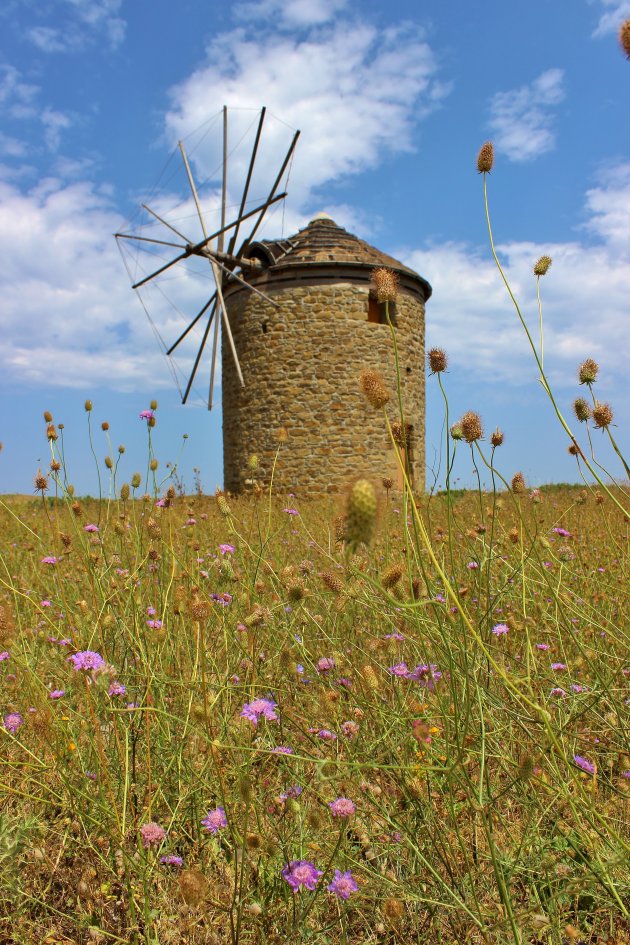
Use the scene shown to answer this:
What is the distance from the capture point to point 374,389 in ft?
5.27

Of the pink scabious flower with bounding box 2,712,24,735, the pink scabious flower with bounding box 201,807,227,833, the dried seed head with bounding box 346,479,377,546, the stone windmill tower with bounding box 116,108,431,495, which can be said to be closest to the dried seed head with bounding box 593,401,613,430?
the dried seed head with bounding box 346,479,377,546

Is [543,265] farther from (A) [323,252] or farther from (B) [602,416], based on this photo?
(A) [323,252]

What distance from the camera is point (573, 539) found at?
15.2 feet

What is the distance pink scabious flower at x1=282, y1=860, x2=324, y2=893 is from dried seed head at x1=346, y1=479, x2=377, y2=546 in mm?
735

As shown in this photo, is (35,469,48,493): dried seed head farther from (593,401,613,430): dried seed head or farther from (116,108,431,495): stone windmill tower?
(116,108,431,495): stone windmill tower

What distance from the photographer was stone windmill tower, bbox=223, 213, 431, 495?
13.2 m

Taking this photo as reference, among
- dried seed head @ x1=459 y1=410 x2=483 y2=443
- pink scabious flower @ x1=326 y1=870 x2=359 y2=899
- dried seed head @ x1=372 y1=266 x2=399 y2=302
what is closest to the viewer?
pink scabious flower @ x1=326 y1=870 x2=359 y2=899

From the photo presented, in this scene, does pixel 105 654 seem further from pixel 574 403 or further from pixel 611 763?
pixel 574 403

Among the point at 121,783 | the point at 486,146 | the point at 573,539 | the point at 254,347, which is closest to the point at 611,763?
the point at 121,783

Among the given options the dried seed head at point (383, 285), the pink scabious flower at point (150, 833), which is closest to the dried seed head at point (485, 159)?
the dried seed head at point (383, 285)

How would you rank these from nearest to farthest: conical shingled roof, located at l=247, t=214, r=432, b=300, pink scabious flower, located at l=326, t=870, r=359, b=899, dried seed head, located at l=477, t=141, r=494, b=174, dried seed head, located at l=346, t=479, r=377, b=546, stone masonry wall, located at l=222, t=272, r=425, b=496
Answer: dried seed head, located at l=346, t=479, r=377, b=546
pink scabious flower, located at l=326, t=870, r=359, b=899
dried seed head, located at l=477, t=141, r=494, b=174
stone masonry wall, located at l=222, t=272, r=425, b=496
conical shingled roof, located at l=247, t=214, r=432, b=300

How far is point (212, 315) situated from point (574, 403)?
1450 centimetres

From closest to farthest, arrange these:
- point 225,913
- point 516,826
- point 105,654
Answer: point 225,913, point 516,826, point 105,654

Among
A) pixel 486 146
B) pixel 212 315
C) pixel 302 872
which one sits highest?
pixel 212 315
